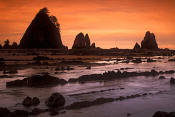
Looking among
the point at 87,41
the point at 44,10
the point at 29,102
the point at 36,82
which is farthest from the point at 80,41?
the point at 29,102

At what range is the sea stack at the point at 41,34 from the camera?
4609 inches

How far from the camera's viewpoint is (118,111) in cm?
1113

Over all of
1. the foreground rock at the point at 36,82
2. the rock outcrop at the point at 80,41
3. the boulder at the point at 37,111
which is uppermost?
the rock outcrop at the point at 80,41

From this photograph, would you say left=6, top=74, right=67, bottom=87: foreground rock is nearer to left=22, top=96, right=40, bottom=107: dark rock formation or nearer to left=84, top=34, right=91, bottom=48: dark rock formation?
left=22, top=96, right=40, bottom=107: dark rock formation

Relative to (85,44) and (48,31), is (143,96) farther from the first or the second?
(85,44)

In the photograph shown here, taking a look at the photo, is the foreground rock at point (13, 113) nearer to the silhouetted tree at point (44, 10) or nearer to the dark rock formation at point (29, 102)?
the dark rock formation at point (29, 102)

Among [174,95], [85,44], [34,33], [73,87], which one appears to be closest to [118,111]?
[174,95]

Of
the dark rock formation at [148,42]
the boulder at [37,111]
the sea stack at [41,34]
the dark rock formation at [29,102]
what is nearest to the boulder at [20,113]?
the boulder at [37,111]

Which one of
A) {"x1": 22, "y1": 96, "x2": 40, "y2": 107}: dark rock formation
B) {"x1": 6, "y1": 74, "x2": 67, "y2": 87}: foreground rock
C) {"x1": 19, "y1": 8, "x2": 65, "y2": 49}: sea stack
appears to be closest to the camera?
{"x1": 22, "y1": 96, "x2": 40, "y2": 107}: dark rock formation

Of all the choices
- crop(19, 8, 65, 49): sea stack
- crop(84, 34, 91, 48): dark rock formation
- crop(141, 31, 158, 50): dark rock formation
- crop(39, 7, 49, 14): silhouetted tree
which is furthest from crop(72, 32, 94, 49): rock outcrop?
crop(141, 31, 158, 50): dark rock formation

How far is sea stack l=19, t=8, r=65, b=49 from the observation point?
384 feet

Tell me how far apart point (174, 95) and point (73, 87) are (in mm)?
5758

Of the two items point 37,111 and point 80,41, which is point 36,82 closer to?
point 37,111

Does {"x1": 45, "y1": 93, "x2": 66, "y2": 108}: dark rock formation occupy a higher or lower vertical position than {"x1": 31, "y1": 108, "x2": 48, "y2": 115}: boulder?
higher
